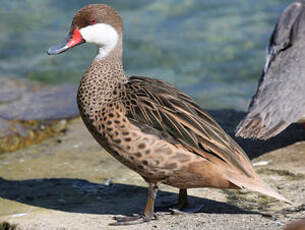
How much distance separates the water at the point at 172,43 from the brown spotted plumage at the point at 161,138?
4633 millimetres

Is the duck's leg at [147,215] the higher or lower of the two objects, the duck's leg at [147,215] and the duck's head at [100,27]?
the lower

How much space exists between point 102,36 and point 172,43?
21.7 ft

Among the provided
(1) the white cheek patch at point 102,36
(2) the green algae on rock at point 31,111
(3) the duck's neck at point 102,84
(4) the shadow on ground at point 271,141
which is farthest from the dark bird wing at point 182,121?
(2) the green algae on rock at point 31,111

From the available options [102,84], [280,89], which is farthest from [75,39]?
[280,89]

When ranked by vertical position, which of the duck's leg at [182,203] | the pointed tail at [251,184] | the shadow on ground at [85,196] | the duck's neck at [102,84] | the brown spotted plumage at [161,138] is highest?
the duck's neck at [102,84]

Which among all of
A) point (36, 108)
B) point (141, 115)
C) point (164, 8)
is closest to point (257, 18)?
point (164, 8)

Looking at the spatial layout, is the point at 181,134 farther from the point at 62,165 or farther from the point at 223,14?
the point at 223,14

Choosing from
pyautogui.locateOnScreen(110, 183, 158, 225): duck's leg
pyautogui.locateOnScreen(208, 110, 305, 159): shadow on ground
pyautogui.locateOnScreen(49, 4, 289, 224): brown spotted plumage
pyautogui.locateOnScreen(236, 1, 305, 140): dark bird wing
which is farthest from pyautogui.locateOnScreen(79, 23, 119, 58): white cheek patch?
pyautogui.locateOnScreen(208, 110, 305, 159): shadow on ground

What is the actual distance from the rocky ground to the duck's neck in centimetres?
84

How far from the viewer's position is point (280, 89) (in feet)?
18.7

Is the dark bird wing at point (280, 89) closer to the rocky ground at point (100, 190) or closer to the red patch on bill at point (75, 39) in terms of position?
the rocky ground at point (100, 190)

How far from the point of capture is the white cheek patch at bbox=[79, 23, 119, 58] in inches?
189

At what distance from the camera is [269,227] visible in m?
4.14

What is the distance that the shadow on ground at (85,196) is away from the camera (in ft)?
15.9
